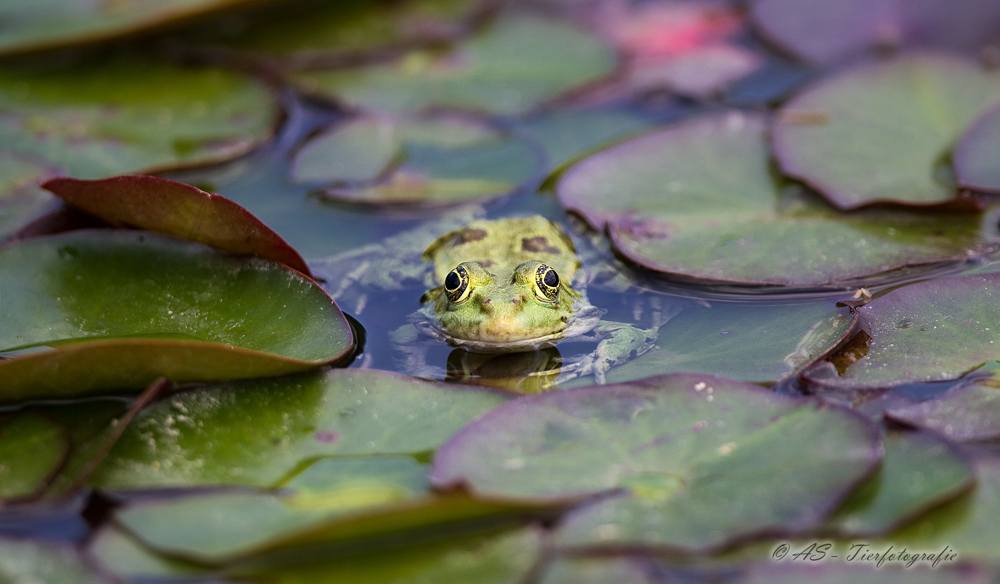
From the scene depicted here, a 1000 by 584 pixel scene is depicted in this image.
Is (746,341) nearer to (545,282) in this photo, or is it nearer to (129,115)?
(545,282)

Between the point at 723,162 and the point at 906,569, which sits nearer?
the point at 906,569

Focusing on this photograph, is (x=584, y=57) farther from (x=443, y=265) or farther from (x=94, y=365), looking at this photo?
(x=94, y=365)

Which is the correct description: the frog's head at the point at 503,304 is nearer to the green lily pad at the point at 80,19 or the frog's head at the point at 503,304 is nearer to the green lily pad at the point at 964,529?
the green lily pad at the point at 964,529

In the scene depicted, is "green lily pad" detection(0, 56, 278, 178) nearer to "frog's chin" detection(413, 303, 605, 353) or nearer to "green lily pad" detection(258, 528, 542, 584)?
"frog's chin" detection(413, 303, 605, 353)

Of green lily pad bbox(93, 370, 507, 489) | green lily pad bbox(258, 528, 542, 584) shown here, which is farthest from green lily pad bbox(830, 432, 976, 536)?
green lily pad bbox(93, 370, 507, 489)

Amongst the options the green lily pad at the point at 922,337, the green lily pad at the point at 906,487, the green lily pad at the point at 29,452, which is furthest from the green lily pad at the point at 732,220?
the green lily pad at the point at 29,452

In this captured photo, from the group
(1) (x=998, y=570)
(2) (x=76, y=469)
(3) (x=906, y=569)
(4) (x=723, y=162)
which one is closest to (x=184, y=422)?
(2) (x=76, y=469)
